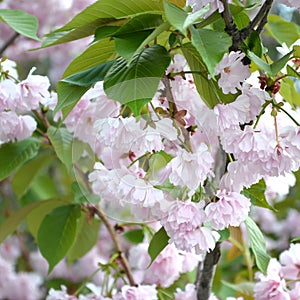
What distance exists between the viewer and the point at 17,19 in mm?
826

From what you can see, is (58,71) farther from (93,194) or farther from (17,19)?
(93,194)

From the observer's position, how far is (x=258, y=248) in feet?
2.26

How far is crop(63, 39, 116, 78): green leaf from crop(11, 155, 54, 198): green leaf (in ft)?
1.88

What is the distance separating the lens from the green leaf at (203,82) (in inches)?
22.8

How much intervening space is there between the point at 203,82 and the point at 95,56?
4.3 inches

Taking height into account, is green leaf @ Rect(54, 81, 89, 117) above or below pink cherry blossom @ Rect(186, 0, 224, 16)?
below

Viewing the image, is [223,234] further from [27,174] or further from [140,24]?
[27,174]

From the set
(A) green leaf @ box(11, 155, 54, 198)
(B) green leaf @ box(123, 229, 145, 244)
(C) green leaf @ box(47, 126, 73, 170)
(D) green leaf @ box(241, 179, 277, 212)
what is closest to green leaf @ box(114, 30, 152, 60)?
(D) green leaf @ box(241, 179, 277, 212)

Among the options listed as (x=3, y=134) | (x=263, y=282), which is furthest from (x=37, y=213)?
(x=263, y=282)

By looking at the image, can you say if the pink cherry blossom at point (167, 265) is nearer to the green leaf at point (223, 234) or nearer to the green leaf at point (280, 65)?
the green leaf at point (223, 234)

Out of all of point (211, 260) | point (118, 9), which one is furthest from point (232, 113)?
point (211, 260)

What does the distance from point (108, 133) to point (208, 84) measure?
4.0 inches

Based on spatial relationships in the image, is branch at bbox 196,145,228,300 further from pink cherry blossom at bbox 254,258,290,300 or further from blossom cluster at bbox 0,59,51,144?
blossom cluster at bbox 0,59,51,144

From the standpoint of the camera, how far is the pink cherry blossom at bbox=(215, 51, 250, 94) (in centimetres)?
55
